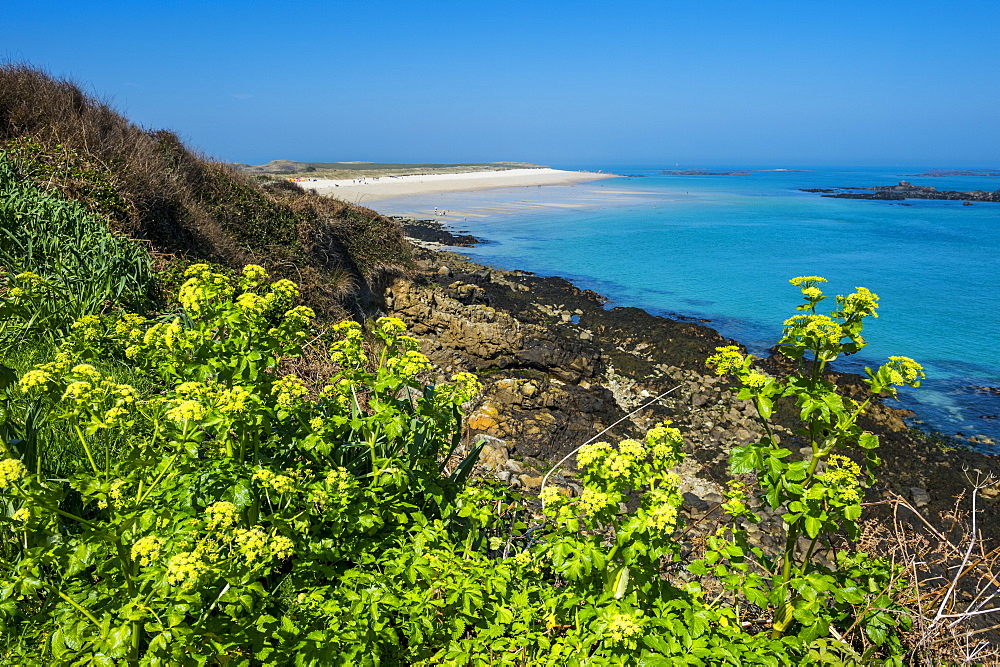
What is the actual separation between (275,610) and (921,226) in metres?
70.1

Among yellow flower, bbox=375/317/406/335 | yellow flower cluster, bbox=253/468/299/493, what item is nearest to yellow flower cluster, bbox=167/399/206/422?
yellow flower cluster, bbox=253/468/299/493

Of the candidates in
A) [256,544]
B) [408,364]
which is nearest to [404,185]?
[408,364]

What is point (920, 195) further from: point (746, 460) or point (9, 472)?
point (9, 472)

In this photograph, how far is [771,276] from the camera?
3334 centimetres

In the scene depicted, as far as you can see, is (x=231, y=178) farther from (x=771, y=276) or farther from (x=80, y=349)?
(x=771, y=276)

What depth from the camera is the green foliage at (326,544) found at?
2.27 meters

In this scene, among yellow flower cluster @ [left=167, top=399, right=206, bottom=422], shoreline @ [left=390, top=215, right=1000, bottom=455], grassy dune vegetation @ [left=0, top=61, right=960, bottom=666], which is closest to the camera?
grassy dune vegetation @ [left=0, top=61, right=960, bottom=666]

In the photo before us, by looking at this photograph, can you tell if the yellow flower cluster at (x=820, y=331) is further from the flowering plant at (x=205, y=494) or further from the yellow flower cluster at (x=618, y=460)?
the flowering plant at (x=205, y=494)

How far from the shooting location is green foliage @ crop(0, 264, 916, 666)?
2.27 meters

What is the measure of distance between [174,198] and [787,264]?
36829 millimetres

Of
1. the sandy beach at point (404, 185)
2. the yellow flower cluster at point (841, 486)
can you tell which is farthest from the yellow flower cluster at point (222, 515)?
the sandy beach at point (404, 185)

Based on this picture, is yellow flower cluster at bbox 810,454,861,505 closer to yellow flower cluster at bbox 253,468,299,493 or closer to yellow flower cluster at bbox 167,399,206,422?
yellow flower cluster at bbox 253,468,299,493

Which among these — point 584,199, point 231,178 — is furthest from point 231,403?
point 584,199

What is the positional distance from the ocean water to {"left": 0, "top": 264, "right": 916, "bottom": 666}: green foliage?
14091mm
